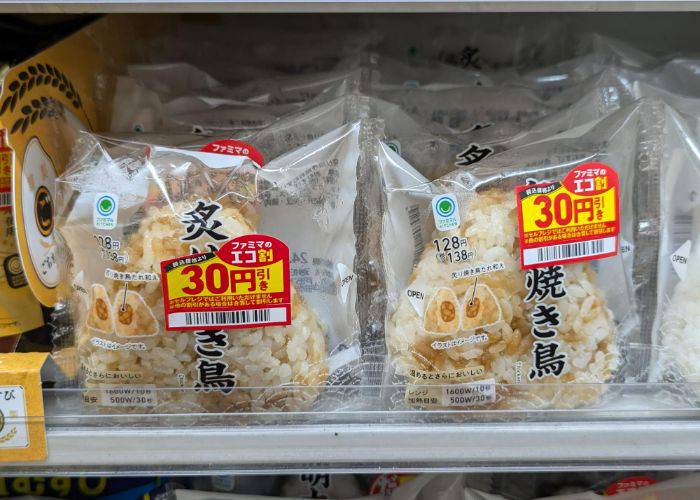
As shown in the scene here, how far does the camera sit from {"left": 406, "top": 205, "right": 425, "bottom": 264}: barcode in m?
0.87

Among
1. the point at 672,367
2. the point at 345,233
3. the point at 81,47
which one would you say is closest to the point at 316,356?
the point at 345,233

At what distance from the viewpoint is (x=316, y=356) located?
82 cm

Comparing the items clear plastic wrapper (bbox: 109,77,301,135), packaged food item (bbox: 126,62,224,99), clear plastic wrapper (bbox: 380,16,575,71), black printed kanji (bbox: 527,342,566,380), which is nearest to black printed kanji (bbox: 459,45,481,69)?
clear plastic wrapper (bbox: 380,16,575,71)

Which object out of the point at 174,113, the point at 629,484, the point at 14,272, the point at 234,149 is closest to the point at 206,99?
the point at 174,113

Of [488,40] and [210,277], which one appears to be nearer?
[210,277]

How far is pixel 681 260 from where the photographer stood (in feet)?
2.77

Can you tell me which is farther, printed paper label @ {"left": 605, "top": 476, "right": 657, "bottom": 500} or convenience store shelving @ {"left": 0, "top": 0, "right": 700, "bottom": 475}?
printed paper label @ {"left": 605, "top": 476, "right": 657, "bottom": 500}

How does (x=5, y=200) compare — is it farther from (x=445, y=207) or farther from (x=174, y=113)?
(x=445, y=207)

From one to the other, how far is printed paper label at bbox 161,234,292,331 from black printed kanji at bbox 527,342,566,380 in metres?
0.33

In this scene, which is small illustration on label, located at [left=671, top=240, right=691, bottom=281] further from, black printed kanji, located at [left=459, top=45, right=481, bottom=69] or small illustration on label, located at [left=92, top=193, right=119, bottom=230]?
small illustration on label, located at [left=92, top=193, right=119, bottom=230]

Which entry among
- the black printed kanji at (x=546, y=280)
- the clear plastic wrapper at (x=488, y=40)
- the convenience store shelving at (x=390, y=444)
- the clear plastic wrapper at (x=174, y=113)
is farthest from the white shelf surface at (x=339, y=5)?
the clear plastic wrapper at (x=488, y=40)

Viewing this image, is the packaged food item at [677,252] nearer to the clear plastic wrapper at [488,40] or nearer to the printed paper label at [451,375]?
the printed paper label at [451,375]

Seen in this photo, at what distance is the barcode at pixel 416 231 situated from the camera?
0.87 meters

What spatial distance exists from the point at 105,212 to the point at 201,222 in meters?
0.13
